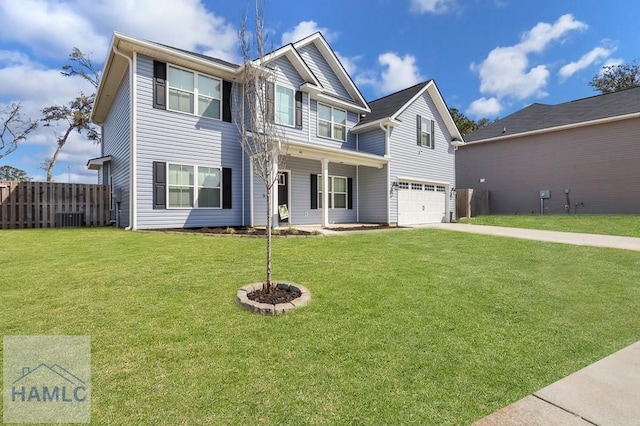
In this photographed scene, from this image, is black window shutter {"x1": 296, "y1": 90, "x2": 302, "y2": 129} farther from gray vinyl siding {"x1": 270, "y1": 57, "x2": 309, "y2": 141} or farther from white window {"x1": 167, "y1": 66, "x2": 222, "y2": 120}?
white window {"x1": 167, "y1": 66, "x2": 222, "y2": 120}

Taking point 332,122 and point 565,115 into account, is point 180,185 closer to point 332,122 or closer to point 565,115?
point 332,122

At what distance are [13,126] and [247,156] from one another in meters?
22.9

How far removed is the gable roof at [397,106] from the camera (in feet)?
47.8

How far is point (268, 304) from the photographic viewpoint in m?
3.66

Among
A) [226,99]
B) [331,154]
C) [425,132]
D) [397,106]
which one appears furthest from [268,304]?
[425,132]

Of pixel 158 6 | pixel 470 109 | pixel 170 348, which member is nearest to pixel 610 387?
A: pixel 170 348

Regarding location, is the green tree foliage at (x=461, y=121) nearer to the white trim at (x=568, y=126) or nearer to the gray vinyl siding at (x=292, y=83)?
the white trim at (x=568, y=126)

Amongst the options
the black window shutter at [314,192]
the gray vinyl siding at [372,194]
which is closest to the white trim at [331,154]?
the gray vinyl siding at [372,194]

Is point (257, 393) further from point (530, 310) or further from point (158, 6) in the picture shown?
point (158, 6)

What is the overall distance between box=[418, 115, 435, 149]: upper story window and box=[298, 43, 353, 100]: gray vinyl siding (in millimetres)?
4304

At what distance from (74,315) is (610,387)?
16.2ft

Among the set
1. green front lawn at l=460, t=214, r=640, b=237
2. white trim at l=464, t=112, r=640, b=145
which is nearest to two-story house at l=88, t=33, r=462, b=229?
green front lawn at l=460, t=214, r=640, b=237

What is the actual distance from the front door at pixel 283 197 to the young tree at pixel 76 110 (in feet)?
60.8

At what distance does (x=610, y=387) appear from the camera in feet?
7.74
